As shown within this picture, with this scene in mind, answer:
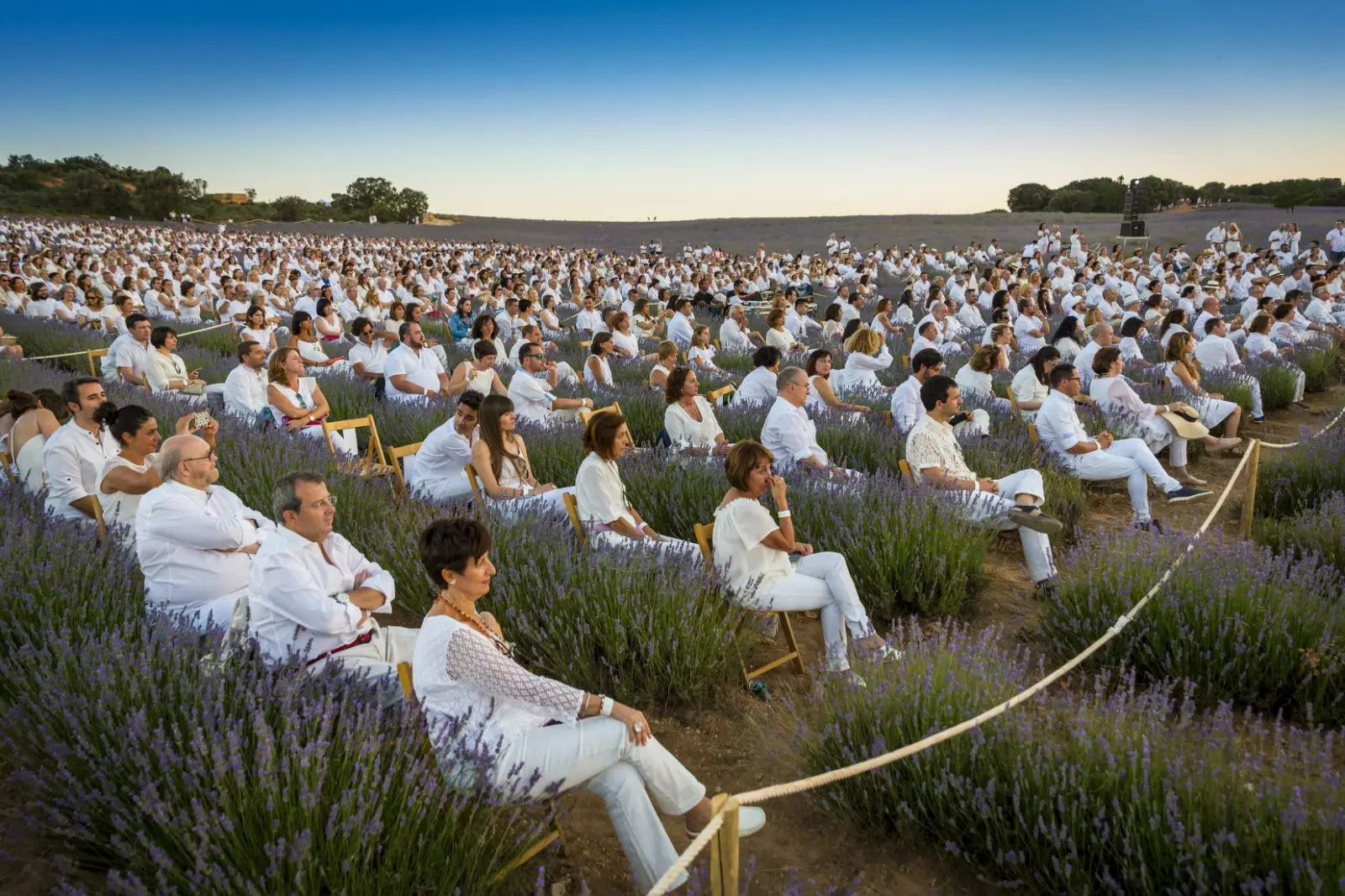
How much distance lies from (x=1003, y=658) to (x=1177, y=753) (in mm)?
963

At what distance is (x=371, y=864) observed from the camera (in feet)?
7.18

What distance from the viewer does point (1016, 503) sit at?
193 inches

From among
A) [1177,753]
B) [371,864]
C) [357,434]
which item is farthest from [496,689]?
[357,434]

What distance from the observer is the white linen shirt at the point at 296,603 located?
2898 millimetres

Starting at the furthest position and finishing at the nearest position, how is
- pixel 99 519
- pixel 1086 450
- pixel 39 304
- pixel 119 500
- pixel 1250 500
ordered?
1. pixel 39 304
2. pixel 1086 450
3. pixel 1250 500
4. pixel 119 500
5. pixel 99 519

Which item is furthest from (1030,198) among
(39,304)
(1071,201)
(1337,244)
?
(39,304)

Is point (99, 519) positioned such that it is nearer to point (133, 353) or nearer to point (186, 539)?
point (186, 539)

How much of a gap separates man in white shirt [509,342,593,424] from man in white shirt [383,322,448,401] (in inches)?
38.8

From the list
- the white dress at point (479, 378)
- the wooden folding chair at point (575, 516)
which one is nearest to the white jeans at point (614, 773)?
the wooden folding chair at point (575, 516)

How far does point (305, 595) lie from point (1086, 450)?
4945mm

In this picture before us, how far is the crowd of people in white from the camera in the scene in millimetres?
2535

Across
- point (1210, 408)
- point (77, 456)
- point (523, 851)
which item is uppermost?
point (77, 456)

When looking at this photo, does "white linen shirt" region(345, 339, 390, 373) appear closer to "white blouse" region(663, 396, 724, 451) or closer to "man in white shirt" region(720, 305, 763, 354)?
"white blouse" region(663, 396, 724, 451)

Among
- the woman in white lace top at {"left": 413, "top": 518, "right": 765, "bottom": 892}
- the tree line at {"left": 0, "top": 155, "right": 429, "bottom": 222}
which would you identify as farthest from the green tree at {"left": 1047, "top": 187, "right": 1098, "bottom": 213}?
the woman in white lace top at {"left": 413, "top": 518, "right": 765, "bottom": 892}
